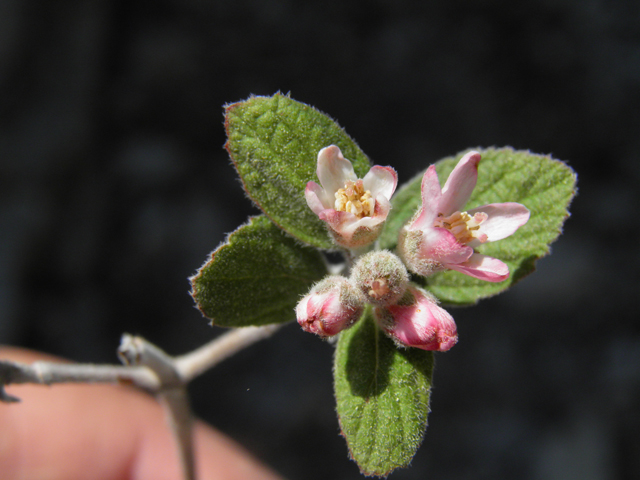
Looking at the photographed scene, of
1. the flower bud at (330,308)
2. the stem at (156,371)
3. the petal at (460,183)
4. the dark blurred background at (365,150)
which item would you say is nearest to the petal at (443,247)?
the petal at (460,183)

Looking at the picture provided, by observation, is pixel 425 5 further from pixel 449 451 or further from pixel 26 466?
pixel 26 466

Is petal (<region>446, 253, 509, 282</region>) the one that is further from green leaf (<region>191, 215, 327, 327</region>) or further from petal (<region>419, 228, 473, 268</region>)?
green leaf (<region>191, 215, 327, 327</region>)

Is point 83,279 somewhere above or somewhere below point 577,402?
above

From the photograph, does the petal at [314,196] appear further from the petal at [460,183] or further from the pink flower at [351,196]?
the petal at [460,183]

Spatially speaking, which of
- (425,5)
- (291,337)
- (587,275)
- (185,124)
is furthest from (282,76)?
(587,275)

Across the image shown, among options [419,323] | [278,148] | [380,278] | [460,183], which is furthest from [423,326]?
[278,148]

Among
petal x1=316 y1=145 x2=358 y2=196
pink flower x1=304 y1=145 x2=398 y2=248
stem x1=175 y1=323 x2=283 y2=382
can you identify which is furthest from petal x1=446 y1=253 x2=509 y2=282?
stem x1=175 y1=323 x2=283 y2=382
